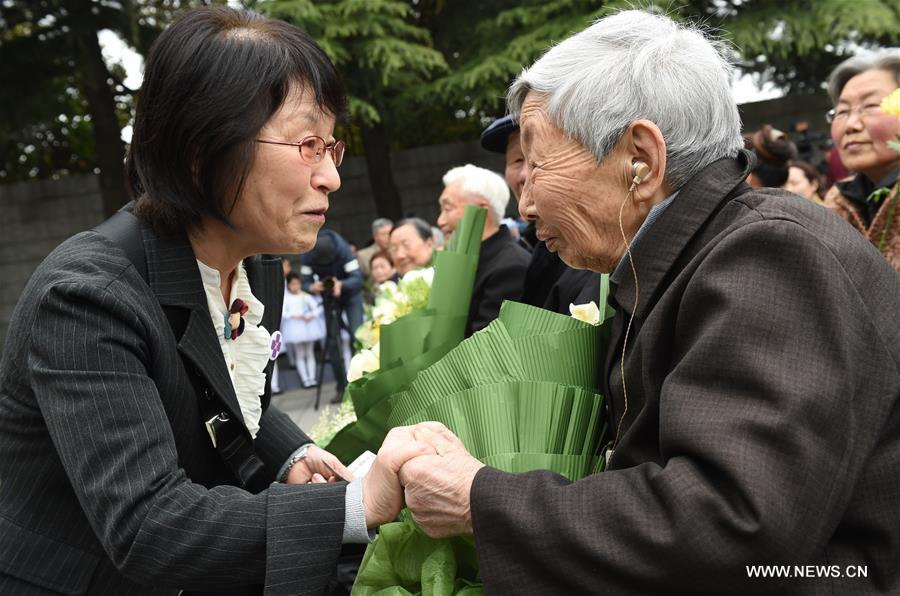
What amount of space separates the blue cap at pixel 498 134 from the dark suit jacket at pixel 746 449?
2.20m

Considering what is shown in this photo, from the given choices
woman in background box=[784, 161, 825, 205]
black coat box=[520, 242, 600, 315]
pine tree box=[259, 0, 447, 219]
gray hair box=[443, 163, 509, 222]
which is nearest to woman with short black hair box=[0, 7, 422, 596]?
black coat box=[520, 242, 600, 315]

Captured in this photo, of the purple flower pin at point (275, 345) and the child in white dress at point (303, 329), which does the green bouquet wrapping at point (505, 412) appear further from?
the child in white dress at point (303, 329)

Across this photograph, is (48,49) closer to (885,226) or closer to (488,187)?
(488,187)

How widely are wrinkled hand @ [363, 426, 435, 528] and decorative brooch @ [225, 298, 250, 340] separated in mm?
552

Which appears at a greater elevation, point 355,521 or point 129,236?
point 129,236

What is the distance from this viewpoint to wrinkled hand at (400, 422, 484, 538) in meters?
1.68

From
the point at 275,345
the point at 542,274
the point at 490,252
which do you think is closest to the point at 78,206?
the point at 490,252

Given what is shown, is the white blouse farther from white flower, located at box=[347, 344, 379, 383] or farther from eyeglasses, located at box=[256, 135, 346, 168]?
white flower, located at box=[347, 344, 379, 383]

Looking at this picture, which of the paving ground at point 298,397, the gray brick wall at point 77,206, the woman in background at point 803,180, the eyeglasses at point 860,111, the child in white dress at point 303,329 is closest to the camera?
the eyeglasses at point 860,111

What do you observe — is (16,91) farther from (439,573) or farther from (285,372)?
(439,573)

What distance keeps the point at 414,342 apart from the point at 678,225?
930mm

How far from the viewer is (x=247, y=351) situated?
2.24 metres

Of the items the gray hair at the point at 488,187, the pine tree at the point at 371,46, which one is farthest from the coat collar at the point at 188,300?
the pine tree at the point at 371,46

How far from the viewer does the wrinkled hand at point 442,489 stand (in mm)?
1681
